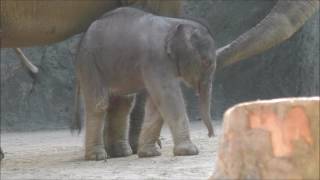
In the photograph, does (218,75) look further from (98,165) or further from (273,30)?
(98,165)

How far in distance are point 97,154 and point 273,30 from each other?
4.96 ft

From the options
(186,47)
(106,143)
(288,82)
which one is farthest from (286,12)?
(288,82)

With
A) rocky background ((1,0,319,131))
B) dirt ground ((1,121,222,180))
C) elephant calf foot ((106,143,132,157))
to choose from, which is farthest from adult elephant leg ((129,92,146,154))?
rocky background ((1,0,319,131))

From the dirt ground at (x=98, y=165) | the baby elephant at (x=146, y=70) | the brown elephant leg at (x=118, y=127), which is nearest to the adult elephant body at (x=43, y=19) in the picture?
the baby elephant at (x=146, y=70)

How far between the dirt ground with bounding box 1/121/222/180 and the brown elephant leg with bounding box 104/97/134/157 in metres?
0.13

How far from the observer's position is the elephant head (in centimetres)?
529

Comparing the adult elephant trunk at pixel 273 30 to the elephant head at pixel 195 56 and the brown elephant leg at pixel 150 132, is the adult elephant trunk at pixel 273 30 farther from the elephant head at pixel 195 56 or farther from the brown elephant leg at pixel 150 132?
the brown elephant leg at pixel 150 132

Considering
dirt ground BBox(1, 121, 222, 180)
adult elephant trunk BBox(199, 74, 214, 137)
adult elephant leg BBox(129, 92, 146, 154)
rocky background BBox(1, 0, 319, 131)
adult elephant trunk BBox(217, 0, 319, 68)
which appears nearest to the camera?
dirt ground BBox(1, 121, 222, 180)

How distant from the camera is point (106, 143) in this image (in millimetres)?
5938

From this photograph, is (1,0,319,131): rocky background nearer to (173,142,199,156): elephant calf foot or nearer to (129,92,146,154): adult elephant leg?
(129,92,146,154): adult elephant leg

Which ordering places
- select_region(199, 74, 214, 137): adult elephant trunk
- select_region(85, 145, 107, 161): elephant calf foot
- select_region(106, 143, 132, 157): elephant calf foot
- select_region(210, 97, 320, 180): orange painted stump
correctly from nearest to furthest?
1. select_region(210, 97, 320, 180): orange painted stump
2. select_region(199, 74, 214, 137): adult elephant trunk
3. select_region(85, 145, 107, 161): elephant calf foot
4. select_region(106, 143, 132, 157): elephant calf foot

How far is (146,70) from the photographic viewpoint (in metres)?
5.27

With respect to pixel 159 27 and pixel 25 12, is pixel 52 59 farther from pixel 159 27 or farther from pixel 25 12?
pixel 159 27

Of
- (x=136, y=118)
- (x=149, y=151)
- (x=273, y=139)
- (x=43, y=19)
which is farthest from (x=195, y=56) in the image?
(x=273, y=139)
